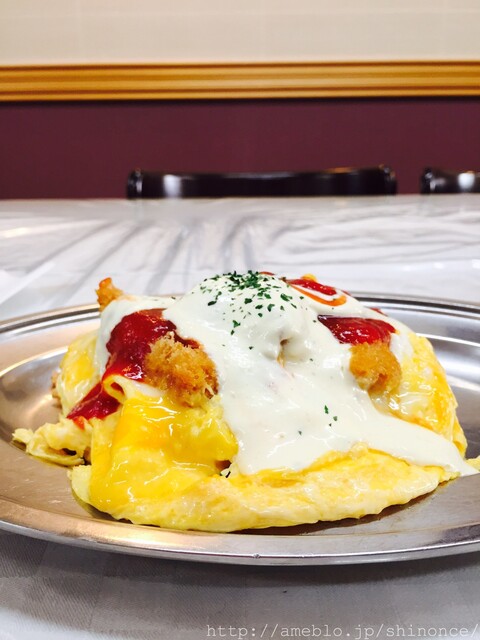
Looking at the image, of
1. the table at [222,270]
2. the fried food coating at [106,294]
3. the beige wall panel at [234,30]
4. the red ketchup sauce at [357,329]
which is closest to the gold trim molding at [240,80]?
the beige wall panel at [234,30]

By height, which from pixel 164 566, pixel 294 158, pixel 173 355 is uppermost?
pixel 173 355

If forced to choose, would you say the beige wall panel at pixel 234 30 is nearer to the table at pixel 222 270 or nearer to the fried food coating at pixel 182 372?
the table at pixel 222 270

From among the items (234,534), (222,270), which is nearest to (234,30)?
(222,270)

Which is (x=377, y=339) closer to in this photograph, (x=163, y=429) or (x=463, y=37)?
(x=163, y=429)

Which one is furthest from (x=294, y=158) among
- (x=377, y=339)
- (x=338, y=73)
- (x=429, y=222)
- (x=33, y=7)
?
(x=377, y=339)

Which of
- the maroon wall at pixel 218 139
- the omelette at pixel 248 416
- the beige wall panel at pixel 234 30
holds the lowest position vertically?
the maroon wall at pixel 218 139
